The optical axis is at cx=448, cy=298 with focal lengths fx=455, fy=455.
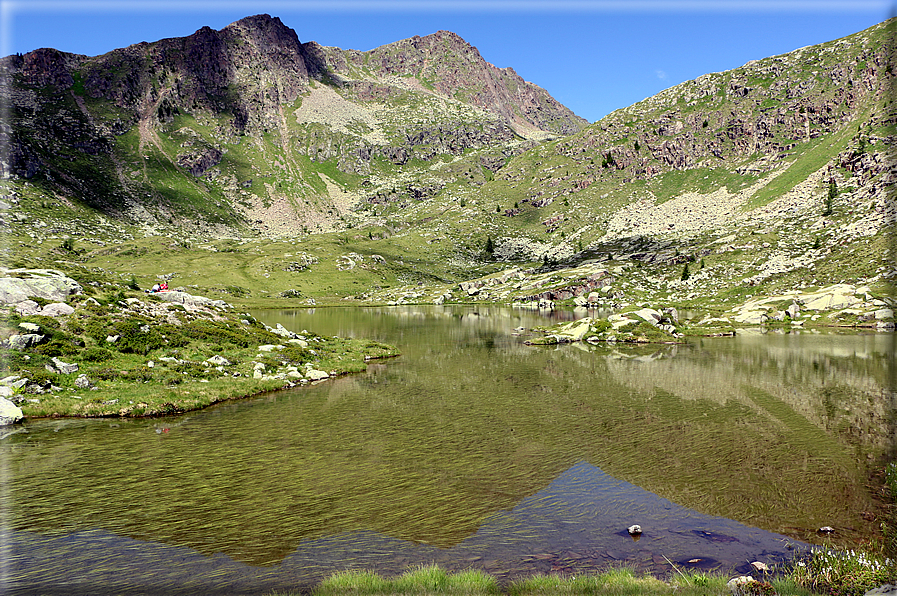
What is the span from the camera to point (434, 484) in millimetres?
19156

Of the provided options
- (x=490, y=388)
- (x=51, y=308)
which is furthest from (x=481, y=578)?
(x=51, y=308)

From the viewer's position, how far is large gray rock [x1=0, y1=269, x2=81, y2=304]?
35728 millimetres

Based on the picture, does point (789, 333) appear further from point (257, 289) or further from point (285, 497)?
point (257, 289)

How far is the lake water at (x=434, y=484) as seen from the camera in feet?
44.3

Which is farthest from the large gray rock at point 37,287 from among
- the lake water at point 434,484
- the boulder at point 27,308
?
the lake water at point 434,484

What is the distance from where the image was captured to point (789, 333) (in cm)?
7225

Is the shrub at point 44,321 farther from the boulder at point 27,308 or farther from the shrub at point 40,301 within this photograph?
the shrub at point 40,301

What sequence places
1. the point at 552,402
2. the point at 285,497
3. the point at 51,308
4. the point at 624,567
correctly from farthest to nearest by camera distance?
the point at 51,308 → the point at 552,402 → the point at 285,497 → the point at 624,567

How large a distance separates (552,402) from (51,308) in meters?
40.3

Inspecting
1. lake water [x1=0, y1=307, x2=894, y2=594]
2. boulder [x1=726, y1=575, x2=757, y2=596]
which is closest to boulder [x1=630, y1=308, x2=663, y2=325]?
lake water [x1=0, y1=307, x2=894, y2=594]

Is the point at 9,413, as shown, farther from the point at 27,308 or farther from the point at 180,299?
the point at 180,299

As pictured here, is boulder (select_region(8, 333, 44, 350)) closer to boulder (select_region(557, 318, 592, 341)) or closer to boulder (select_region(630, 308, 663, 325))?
boulder (select_region(557, 318, 592, 341))

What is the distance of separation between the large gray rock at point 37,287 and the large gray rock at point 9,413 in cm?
1418

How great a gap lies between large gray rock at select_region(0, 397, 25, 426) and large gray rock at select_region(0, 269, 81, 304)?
14.2 metres
